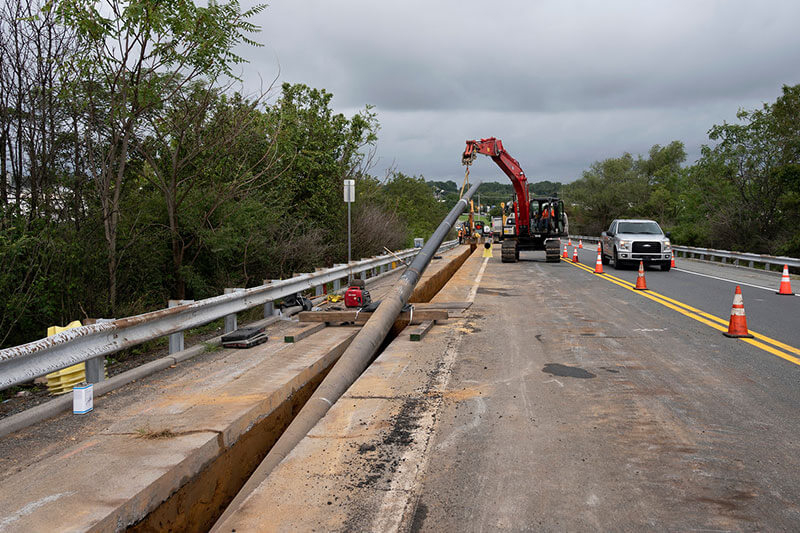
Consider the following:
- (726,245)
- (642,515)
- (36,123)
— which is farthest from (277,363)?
(726,245)

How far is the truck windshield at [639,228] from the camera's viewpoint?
22594mm

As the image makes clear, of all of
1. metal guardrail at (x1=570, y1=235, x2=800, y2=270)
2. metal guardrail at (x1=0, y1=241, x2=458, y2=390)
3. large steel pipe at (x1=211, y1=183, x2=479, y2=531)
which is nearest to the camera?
large steel pipe at (x1=211, y1=183, x2=479, y2=531)

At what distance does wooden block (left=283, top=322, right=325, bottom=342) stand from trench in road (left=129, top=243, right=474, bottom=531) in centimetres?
176

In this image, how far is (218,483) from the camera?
14.0ft

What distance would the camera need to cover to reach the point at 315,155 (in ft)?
63.5

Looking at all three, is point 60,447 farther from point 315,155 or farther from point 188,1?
point 315,155

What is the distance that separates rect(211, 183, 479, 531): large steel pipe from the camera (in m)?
4.06

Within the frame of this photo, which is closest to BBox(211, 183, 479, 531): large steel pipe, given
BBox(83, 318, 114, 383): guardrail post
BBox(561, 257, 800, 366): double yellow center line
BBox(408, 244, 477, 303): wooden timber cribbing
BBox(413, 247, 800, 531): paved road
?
BBox(413, 247, 800, 531): paved road

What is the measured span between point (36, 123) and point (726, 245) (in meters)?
34.5

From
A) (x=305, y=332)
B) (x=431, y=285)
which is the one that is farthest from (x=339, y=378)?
(x=431, y=285)

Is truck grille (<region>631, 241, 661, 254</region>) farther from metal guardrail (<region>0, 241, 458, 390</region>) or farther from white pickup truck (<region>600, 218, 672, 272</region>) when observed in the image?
metal guardrail (<region>0, 241, 458, 390</region>)

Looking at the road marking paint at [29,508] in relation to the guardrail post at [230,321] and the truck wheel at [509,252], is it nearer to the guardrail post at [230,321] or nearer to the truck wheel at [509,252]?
the guardrail post at [230,321]

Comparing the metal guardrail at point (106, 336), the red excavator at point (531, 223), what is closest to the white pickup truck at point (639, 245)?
the red excavator at point (531, 223)

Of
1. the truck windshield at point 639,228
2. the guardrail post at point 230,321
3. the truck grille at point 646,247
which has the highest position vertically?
the truck windshield at point 639,228
